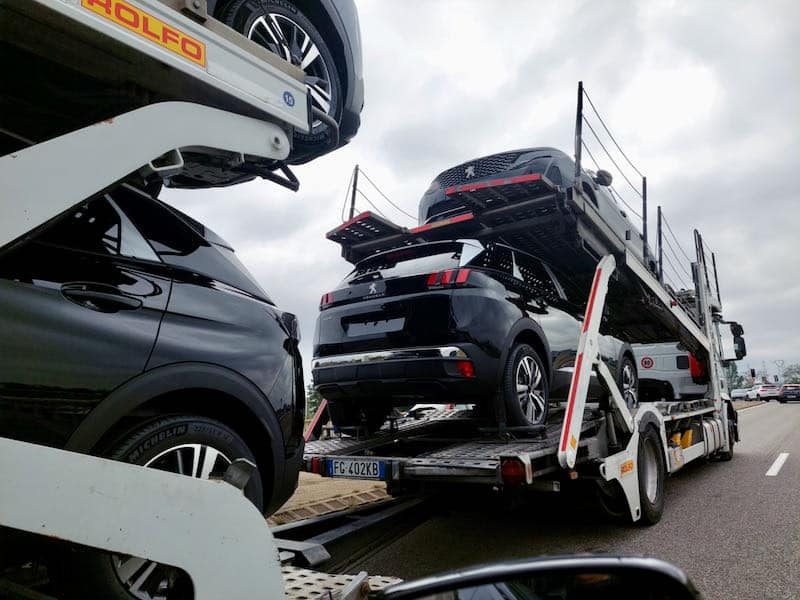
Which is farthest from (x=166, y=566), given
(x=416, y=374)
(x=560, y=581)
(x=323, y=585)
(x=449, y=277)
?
(x=449, y=277)

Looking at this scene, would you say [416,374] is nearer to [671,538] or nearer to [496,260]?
[496,260]

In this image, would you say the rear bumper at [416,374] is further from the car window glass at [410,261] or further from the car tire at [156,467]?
the car tire at [156,467]

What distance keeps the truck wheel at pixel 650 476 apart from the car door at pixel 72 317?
3.97 metres

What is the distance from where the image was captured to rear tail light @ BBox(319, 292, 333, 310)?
4.43m

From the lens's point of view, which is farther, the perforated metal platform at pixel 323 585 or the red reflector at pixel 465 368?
the red reflector at pixel 465 368

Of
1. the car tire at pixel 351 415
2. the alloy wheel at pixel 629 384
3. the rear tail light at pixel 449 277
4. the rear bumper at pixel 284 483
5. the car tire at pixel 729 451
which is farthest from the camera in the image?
the car tire at pixel 729 451

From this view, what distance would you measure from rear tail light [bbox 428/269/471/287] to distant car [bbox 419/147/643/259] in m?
1.17

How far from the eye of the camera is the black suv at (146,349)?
5.24ft

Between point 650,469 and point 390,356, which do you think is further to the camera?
point 650,469

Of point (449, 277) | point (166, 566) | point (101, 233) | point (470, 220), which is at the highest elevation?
point (470, 220)

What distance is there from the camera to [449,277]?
3.94 m

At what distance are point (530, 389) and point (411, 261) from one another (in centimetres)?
134

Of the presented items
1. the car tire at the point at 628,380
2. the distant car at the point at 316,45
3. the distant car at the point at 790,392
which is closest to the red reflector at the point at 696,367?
the car tire at the point at 628,380

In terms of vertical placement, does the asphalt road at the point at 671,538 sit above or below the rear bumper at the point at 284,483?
below
